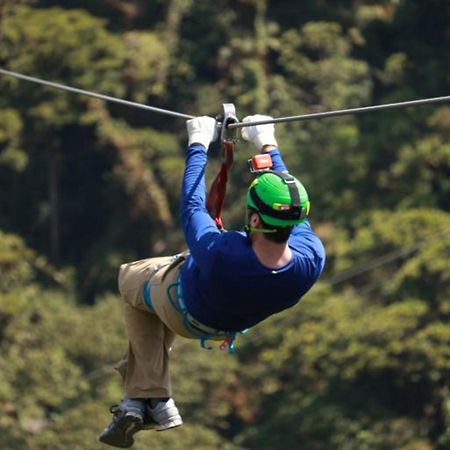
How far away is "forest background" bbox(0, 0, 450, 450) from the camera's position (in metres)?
15.6

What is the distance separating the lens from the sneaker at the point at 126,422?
17.6 feet

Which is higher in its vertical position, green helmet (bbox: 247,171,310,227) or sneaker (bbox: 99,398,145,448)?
green helmet (bbox: 247,171,310,227)

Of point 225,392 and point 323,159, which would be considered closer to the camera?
point 225,392

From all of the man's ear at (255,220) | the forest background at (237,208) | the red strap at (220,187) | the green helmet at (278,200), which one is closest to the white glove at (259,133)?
the red strap at (220,187)

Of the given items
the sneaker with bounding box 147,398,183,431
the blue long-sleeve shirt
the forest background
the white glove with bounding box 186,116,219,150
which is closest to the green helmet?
the blue long-sleeve shirt

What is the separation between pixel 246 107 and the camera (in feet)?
63.6

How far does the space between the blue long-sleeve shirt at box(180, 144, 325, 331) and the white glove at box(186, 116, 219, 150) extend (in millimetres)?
32

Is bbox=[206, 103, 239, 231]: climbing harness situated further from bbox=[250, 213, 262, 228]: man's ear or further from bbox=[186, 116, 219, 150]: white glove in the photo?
bbox=[250, 213, 262, 228]: man's ear

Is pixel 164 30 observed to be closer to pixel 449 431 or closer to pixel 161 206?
pixel 161 206

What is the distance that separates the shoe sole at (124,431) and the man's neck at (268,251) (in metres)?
0.78

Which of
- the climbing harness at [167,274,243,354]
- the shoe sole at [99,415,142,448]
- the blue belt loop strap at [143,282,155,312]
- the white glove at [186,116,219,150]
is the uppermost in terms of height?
the white glove at [186,116,219,150]

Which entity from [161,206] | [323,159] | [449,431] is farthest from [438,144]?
[449,431]

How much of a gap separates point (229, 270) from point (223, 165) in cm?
42

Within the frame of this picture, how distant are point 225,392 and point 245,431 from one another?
1.95 feet
